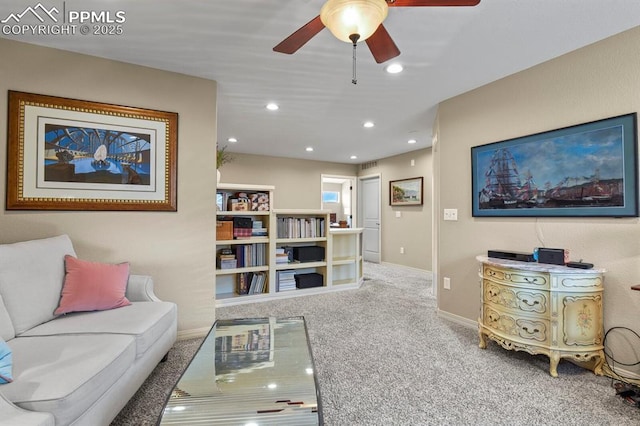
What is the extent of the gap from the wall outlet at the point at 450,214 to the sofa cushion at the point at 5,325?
142 inches

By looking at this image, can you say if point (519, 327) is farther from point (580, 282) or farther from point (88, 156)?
point (88, 156)

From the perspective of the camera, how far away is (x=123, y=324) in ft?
5.89

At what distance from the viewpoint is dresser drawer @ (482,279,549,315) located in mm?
2152

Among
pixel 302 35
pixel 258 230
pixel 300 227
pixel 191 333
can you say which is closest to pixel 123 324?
pixel 191 333

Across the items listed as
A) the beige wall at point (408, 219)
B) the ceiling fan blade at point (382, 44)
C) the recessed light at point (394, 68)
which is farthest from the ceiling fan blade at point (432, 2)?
the beige wall at point (408, 219)

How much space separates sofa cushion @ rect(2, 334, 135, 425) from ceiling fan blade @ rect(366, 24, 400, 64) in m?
2.09

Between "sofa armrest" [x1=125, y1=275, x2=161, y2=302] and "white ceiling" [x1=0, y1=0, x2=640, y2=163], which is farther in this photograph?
"sofa armrest" [x1=125, y1=275, x2=161, y2=302]

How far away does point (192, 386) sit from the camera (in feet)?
4.36

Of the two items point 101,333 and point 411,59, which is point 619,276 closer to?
point 411,59

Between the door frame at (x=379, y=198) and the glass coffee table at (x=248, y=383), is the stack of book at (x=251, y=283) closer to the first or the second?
the glass coffee table at (x=248, y=383)

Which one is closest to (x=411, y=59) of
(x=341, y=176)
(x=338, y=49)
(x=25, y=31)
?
(x=338, y=49)

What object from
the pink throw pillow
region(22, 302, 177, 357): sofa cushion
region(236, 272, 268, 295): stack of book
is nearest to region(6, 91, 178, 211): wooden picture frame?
the pink throw pillow

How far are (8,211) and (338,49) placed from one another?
9.14ft
